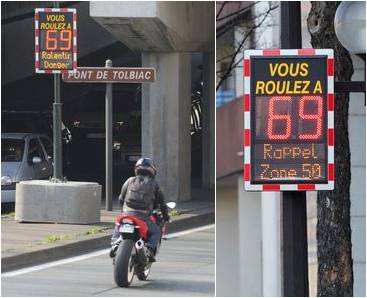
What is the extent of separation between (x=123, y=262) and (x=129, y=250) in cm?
14

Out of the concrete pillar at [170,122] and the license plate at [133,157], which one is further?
the concrete pillar at [170,122]

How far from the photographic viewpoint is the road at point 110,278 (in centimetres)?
959

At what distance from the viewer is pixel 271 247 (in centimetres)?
1109


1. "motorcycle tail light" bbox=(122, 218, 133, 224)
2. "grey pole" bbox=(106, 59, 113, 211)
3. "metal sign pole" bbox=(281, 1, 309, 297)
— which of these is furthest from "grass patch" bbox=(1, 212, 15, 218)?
"metal sign pole" bbox=(281, 1, 309, 297)

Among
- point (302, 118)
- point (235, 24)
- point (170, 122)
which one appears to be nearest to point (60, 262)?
point (170, 122)

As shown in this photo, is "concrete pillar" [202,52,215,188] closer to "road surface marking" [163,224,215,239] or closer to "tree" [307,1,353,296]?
"road surface marking" [163,224,215,239]

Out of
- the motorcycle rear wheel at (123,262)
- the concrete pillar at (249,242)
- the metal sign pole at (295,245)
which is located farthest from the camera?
the concrete pillar at (249,242)

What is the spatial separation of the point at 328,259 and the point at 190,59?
8453 millimetres

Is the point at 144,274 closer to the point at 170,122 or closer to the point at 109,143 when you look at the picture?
the point at 109,143

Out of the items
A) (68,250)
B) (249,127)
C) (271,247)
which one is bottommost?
(68,250)

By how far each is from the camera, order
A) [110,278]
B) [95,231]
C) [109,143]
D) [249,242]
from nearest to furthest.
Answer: [110,278]
[249,242]
[95,231]
[109,143]

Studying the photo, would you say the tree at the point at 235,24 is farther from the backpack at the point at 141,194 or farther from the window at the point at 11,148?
the window at the point at 11,148

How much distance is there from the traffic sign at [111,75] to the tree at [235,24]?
3.48ft

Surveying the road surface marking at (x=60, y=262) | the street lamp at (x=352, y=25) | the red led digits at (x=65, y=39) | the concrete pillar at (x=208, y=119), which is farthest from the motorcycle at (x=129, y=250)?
the concrete pillar at (x=208, y=119)
